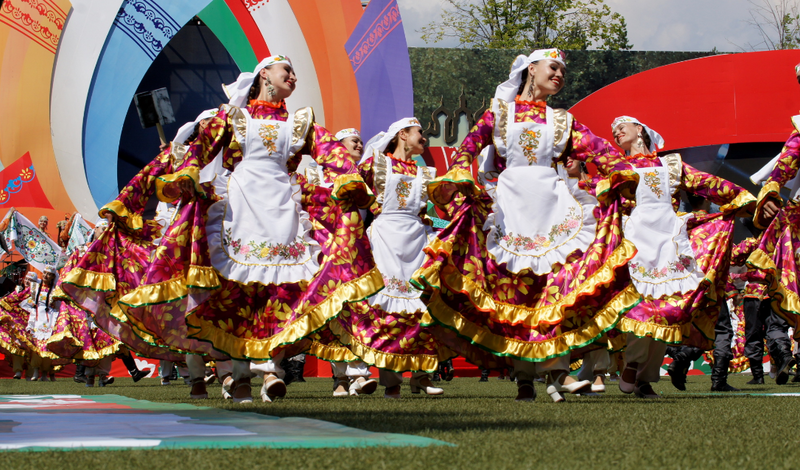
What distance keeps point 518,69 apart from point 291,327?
2.04m

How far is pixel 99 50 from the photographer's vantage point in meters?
11.2

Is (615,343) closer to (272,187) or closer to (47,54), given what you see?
(272,187)

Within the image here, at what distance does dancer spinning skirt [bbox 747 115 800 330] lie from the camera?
4945 mm

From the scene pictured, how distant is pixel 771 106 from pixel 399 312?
8144 millimetres

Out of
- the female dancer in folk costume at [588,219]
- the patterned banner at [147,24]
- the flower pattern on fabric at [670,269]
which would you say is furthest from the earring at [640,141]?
the patterned banner at [147,24]

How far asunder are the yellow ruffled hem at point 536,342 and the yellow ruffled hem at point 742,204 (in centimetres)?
181

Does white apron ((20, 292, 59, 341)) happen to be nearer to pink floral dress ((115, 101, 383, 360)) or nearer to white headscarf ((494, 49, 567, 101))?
pink floral dress ((115, 101, 383, 360))

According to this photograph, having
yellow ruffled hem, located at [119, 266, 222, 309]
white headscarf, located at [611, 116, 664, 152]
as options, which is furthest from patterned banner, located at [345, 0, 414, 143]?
yellow ruffled hem, located at [119, 266, 222, 309]

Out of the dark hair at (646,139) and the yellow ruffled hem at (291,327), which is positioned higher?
the dark hair at (646,139)

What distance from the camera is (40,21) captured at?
36.8 feet

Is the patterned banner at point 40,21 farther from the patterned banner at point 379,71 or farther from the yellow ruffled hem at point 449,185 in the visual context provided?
the yellow ruffled hem at point 449,185

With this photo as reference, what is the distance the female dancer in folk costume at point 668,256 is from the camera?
5309mm

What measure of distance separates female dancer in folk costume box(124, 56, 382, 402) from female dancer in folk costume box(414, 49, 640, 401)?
42cm

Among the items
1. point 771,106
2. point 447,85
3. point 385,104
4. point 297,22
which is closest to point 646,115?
point 771,106
